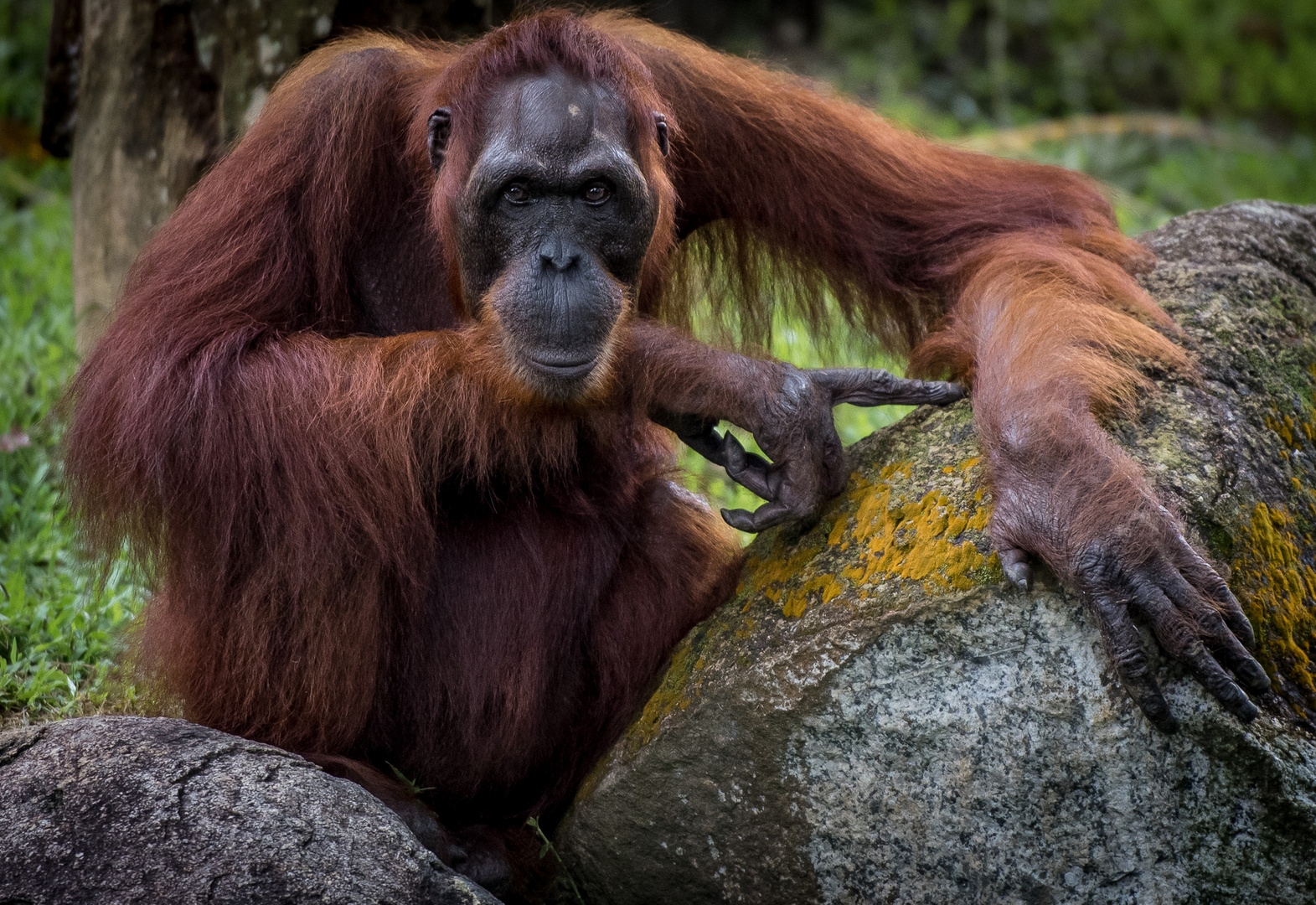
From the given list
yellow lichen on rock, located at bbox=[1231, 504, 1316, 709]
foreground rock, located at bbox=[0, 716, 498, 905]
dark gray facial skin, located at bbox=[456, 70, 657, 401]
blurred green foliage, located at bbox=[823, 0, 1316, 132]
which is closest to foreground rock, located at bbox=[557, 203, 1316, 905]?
yellow lichen on rock, located at bbox=[1231, 504, 1316, 709]

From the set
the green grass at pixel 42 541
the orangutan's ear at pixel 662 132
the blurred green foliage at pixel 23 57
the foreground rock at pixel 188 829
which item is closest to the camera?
the foreground rock at pixel 188 829

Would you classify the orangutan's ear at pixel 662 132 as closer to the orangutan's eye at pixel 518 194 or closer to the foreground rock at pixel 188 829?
the orangutan's eye at pixel 518 194

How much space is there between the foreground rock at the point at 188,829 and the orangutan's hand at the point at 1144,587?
3.78 ft

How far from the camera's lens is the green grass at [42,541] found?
3.27 metres

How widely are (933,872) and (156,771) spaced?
4.48ft

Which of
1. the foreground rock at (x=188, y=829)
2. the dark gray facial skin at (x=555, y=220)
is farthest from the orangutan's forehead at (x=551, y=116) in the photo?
the foreground rock at (x=188, y=829)

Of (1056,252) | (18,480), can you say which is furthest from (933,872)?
(18,480)

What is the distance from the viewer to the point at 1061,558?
223 cm

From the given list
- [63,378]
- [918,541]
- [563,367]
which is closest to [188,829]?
[563,367]

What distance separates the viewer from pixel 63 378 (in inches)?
185

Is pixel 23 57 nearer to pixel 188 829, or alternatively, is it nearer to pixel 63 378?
pixel 63 378

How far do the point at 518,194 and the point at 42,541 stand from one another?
218 cm

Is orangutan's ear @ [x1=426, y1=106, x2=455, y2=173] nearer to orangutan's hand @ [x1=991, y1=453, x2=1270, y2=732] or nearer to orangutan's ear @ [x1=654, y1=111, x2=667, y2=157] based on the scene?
orangutan's ear @ [x1=654, y1=111, x2=667, y2=157]

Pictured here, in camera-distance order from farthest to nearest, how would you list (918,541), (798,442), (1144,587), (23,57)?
(23,57) → (798,442) → (918,541) → (1144,587)
